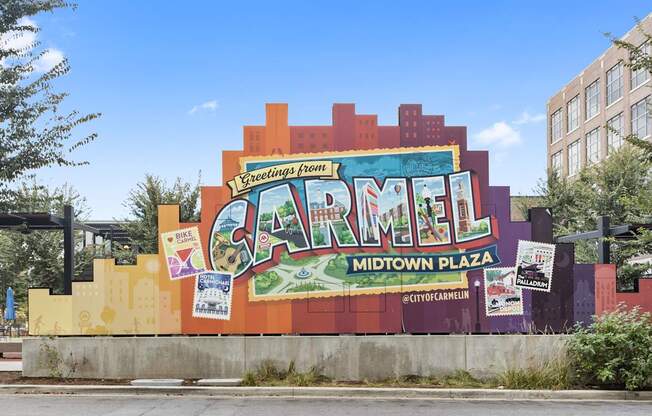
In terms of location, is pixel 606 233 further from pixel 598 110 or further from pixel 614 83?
pixel 598 110

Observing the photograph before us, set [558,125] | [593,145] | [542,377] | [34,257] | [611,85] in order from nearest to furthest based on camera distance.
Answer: [542,377] → [34,257] → [611,85] → [593,145] → [558,125]

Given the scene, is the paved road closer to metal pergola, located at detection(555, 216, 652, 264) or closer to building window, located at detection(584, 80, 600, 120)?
metal pergola, located at detection(555, 216, 652, 264)

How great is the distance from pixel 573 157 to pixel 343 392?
A: 202ft

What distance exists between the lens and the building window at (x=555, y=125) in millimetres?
71750

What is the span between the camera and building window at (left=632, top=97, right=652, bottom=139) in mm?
47250

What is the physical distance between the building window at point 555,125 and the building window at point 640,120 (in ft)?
69.7

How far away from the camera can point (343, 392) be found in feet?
37.8

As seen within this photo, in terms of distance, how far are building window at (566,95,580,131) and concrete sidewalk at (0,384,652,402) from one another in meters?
59.5

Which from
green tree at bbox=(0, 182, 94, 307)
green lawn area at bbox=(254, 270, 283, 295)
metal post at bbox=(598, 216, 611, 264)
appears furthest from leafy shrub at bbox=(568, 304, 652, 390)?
green tree at bbox=(0, 182, 94, 307)

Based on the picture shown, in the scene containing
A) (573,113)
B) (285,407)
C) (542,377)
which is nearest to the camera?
(285,407)

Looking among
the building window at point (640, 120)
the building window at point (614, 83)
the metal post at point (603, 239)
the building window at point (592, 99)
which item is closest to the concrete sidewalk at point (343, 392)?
the metal post at point (603, 239)

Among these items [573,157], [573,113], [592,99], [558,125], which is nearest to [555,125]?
[558,125]

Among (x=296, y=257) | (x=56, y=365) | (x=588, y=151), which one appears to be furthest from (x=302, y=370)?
(x=588, y=151)

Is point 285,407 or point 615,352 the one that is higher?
point 615,352
